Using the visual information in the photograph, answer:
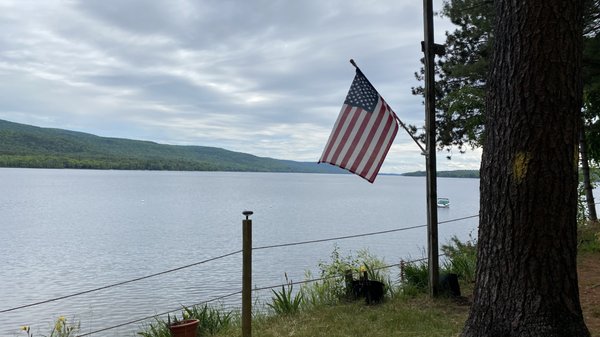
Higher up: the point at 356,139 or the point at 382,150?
the point at 356,139

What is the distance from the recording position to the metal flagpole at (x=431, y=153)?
7625 millimetres

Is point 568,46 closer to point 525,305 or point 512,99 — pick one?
point 512,99

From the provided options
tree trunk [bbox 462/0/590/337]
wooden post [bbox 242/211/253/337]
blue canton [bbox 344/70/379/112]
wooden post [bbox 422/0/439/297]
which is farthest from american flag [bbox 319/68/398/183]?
tree trunk [bbox 462/0/590/337]

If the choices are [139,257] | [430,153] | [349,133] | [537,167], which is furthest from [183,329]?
[139,257]

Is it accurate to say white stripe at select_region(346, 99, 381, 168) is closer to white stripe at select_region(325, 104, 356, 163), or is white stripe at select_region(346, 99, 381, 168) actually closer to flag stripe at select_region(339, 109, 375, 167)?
flag stripe at select_region(339, 109, 375, 167)

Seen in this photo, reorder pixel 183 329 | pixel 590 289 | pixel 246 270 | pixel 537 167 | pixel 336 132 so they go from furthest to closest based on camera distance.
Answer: pixel 590 289
pixel 336 132
pixel 183 329
pixel 246 270
pixel 537 167

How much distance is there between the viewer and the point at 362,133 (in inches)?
277

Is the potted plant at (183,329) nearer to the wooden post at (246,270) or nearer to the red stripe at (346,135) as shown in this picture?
the wooden post at (246,270)

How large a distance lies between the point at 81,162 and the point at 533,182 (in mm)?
210919

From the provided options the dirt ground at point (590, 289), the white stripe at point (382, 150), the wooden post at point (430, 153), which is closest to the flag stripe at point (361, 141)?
the white stripe at point (382, 150)

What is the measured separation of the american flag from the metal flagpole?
836 millimetres

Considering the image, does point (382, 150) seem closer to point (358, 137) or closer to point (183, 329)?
point (358, 137)

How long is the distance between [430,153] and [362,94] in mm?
1578

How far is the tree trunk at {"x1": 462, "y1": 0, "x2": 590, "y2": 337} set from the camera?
4164 mm
